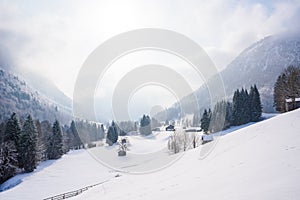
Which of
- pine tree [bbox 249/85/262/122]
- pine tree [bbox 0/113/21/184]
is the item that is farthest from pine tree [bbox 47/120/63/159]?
pine tree [bbox 249/85/262/122]

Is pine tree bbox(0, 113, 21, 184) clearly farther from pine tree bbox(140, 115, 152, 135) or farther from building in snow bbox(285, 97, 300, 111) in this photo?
pine tree bbox(140, 115, 152, 135)

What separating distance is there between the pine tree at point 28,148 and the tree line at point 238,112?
4491 centimetres

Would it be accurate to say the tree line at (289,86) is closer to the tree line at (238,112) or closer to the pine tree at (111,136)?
the tree line at (238,112)

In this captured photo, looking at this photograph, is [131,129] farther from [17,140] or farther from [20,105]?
[20,105]

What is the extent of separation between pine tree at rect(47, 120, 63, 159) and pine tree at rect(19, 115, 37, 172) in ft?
37.3

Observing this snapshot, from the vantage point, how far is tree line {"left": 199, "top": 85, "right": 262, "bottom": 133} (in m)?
54.1

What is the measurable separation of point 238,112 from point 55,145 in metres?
50.1

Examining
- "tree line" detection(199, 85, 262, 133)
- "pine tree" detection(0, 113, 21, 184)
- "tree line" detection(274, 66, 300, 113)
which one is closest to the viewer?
"pine tree" detection(0, 113, 21, 184)

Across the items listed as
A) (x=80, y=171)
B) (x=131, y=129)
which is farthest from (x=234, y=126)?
(x=131, y=129)

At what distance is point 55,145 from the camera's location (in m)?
47.2

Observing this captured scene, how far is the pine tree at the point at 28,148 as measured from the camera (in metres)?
33.8

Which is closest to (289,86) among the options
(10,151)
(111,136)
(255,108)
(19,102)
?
(255,108)

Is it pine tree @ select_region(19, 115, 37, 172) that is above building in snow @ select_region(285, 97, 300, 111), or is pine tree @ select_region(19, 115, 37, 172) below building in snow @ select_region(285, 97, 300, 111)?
below

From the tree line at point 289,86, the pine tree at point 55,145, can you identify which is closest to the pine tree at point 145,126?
the pine tree at point 55,145
